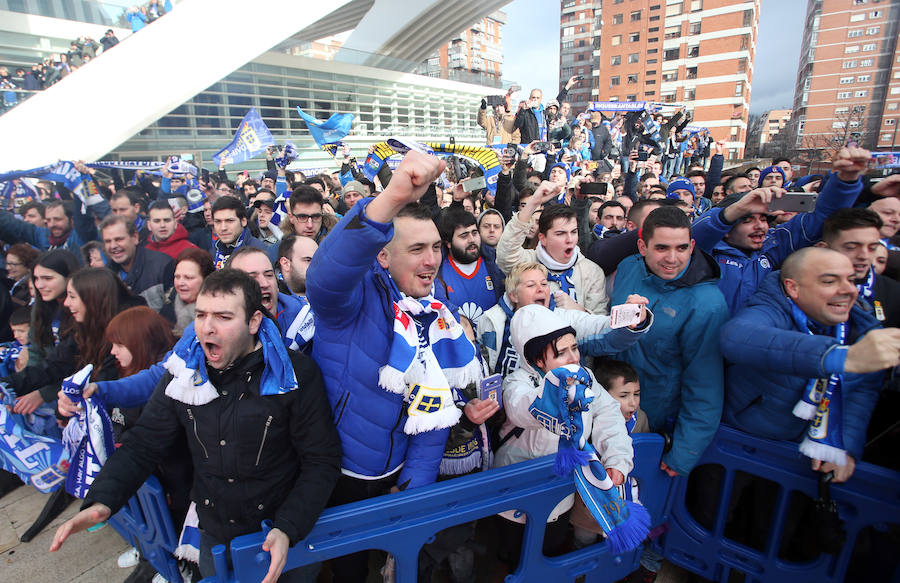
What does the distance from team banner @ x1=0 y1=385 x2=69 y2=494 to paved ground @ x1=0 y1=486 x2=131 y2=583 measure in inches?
14.7

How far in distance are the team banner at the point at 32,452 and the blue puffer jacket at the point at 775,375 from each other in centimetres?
404

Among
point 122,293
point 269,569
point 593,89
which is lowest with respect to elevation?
point 269,569

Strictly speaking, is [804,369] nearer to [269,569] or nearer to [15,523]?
[269,569]

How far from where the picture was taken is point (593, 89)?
209 ft

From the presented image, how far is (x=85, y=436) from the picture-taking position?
→ 2082 mm

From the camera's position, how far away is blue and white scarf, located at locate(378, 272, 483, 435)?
63.6 inches

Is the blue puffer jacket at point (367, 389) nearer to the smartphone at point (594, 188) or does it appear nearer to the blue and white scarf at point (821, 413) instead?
the blue and white scarf at point (821, 413)

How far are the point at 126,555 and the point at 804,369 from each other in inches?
148

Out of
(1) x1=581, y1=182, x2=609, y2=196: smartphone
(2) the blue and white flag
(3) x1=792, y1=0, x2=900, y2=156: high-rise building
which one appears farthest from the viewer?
(3) x1=792, y1=0, x2=900, y2=156: high-rise building

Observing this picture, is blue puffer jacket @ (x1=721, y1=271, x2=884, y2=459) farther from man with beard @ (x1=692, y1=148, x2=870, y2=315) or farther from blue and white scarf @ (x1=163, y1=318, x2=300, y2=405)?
blue and white scarf @ (x1=163, y1=318, x2=300, y2=405)

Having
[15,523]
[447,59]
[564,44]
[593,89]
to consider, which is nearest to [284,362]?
[15,523]

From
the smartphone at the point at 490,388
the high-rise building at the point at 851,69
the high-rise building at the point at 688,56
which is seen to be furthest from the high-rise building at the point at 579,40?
the smartphone at the point at 490,388

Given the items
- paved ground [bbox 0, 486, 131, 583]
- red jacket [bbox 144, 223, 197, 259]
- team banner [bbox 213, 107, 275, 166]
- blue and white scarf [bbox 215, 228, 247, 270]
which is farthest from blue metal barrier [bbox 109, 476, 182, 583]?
team banner [bbox 213, 107, 275, 166]

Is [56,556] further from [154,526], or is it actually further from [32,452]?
[154,526]
